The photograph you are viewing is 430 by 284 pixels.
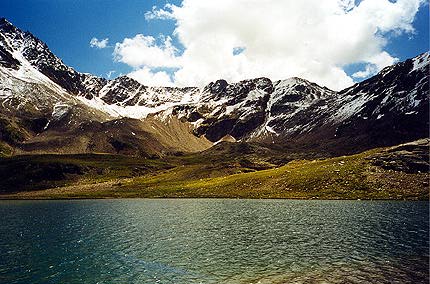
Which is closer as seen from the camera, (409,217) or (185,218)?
(409,217)

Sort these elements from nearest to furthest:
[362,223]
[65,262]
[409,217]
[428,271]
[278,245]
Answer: [428,271]
[65,262]
[278,245]
[362,223]
[409,217]

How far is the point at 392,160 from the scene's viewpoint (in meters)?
158

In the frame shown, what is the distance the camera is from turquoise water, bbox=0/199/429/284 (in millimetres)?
42562

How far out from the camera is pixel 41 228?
8619 cm

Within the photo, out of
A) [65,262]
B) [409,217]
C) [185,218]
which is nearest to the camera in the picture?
[65,262]

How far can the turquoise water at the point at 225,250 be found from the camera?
42562mm

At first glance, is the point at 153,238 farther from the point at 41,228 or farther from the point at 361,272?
the point at 361,272

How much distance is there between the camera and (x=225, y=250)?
186ft

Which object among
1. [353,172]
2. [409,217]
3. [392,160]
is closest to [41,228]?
[409,217]

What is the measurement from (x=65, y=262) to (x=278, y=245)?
32.7m

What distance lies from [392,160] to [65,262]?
146 metres

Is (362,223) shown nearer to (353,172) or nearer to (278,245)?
(278,245)

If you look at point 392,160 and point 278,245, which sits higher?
point 392,160

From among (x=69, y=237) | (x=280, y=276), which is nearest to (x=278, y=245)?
(x=280, y=276)
